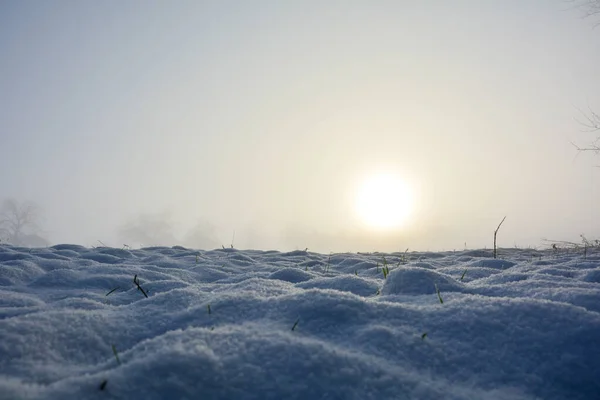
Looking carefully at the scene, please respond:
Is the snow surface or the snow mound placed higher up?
the snow mound

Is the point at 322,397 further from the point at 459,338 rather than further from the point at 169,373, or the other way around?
the point at 459,338

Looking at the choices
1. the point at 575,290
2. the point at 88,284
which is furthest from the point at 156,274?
the point at 575,290

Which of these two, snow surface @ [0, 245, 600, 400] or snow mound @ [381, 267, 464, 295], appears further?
snow mound @ [381, 267, 464, 295]

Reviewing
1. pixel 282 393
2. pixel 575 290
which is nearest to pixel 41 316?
pixel 282 393

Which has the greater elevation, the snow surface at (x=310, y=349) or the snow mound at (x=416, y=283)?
the snow mound at (x=416, y=283)

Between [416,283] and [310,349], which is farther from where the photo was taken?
[416,283]

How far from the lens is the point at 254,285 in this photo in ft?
7.31

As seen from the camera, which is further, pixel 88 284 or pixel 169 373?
pixel 88 284

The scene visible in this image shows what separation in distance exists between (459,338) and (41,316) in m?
1.43

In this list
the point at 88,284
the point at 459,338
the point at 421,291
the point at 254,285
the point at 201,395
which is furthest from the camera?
the point at 88,284

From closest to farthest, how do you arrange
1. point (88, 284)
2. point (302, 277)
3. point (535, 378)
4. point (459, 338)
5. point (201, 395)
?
point (201, 395) → point (535, 378) → point (459, 338) → point (88, 284) → point (302, 277)

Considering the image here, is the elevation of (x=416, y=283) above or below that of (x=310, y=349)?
above

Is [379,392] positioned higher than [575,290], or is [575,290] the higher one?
[575,290]

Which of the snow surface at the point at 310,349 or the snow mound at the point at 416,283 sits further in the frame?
the snow mound at the point at 416,283
